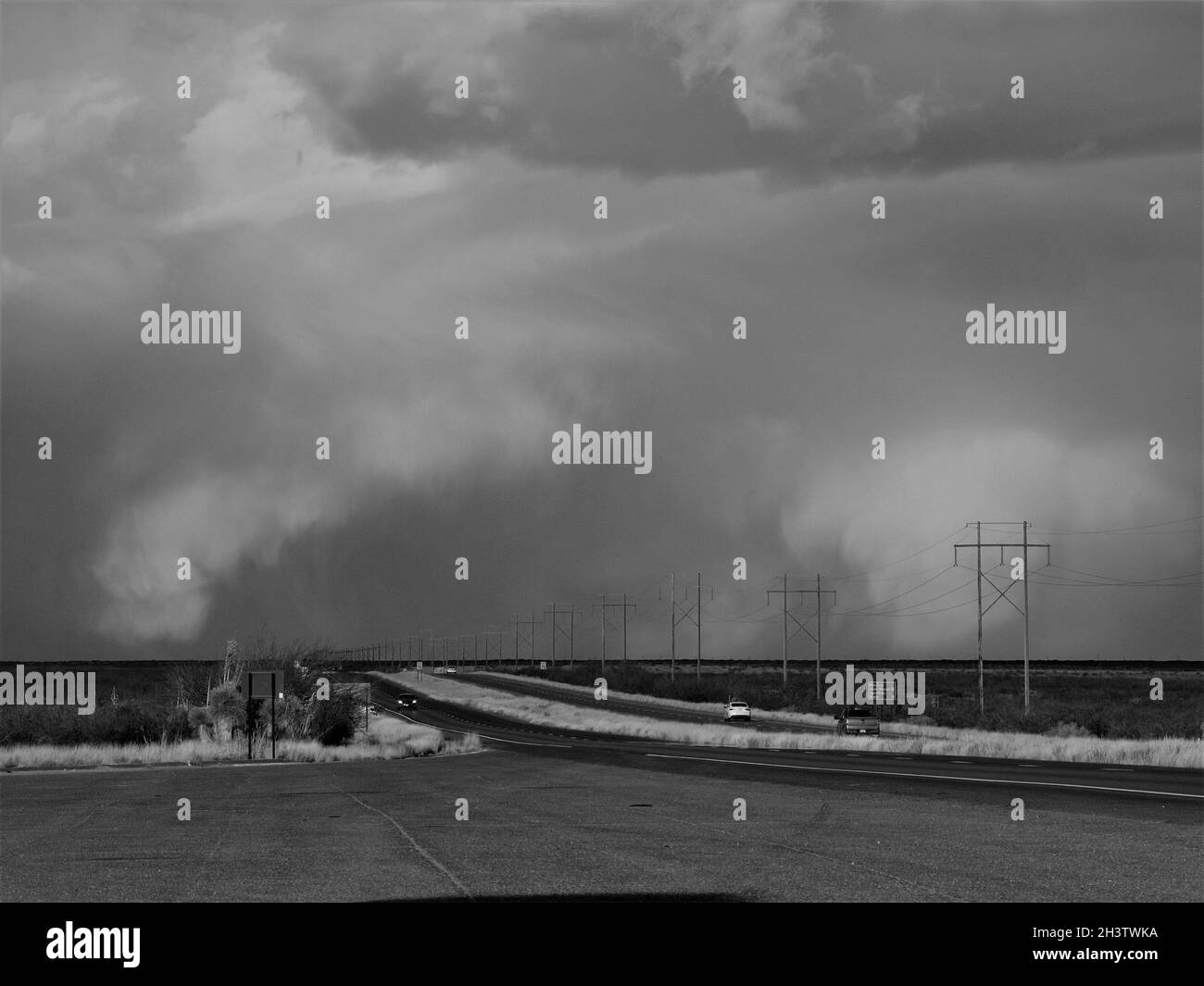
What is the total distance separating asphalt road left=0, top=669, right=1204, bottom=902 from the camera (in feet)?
44.6

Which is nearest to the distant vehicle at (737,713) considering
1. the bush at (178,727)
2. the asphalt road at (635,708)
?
the asphalt road at (635,708)

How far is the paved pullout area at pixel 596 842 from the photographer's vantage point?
44.4 feet

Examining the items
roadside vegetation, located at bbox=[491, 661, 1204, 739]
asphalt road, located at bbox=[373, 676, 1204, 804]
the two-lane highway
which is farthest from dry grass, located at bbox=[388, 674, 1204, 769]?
roadside vegetation, located at bbox=[491, 661, 1204, 739]

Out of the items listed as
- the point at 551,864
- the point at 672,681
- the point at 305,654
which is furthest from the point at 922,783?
the point at 672,681

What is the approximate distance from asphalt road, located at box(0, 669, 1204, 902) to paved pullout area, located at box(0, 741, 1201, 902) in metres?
0.06

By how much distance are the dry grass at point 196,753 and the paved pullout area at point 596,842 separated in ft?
33.4

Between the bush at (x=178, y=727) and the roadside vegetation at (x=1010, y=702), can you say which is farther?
the roadside vegetation at (x=1010, y=702)

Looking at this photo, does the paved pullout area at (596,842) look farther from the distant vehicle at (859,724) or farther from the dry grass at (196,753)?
the distant vehicle at (859,724)

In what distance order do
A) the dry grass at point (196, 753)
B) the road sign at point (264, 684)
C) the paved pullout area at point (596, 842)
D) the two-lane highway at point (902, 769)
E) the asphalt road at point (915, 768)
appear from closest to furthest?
the paved pullout area at point (596, 842) → the two-lane highway at point (902, 769) → the asphalt road at point (915, 768) → the road sign at point (264, 684) → the dry grass at point (196, 753)

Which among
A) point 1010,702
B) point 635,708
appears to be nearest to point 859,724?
point 1010,702

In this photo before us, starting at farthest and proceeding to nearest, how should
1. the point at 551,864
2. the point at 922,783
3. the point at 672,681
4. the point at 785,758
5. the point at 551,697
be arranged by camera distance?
the point at 672,681 < the point at 551,697 < the point at 785,758 < the point at 922,783 < the point at 551,864
